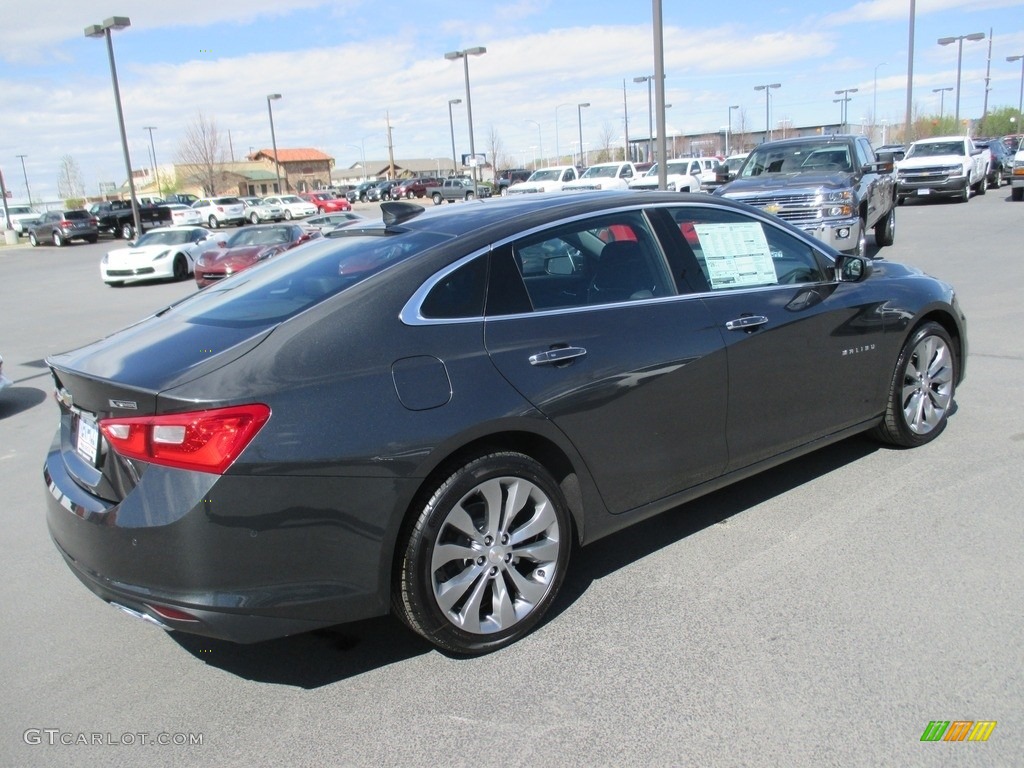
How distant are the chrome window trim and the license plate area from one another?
3.83 feet

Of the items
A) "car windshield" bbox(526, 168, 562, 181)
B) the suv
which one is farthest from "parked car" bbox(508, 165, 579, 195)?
the suv

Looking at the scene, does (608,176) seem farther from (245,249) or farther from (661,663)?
(661,663)

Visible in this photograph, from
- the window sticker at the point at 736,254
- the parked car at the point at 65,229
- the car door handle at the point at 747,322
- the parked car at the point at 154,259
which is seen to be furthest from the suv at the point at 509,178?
the car door handle at the point at 747,322

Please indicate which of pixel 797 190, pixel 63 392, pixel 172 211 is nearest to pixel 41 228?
pixel 172 211

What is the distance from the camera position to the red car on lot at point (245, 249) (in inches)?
693

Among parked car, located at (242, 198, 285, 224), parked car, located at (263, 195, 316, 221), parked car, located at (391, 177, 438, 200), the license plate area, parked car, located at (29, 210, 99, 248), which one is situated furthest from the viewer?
parked car, located at (391, 177, 438, 200)

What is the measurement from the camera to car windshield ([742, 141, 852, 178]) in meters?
13.7

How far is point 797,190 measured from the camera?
12.3 meters

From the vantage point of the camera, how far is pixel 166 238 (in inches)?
858

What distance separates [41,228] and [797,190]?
136 ft

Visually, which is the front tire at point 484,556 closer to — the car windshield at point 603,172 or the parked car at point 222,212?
the car windshield at point 603,172

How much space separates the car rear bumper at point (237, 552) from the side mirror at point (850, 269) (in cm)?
302

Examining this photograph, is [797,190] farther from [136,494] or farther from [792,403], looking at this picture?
[136,494]

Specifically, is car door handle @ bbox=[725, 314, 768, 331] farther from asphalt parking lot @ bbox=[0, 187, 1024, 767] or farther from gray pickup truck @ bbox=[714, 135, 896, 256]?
gray pickup truck @ bbox=[714, 135, 896, 256]
